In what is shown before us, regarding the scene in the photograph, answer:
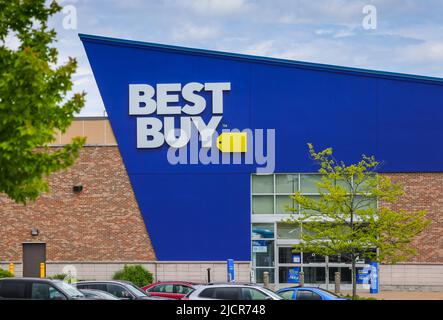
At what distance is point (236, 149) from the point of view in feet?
133

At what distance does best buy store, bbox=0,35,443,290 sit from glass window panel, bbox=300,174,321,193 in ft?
0.17

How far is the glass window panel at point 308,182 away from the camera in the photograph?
1584 inches

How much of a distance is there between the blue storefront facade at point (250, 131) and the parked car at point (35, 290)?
1978cm

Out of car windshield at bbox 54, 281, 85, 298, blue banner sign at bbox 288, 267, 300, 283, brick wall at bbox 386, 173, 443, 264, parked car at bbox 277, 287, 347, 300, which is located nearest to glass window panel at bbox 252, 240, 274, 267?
blue banner sign at bbox 288, 267, 300, 283

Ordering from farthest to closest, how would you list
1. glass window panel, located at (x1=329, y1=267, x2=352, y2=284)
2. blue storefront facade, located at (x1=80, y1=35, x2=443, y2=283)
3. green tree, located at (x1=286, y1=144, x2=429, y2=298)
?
blue storefront facade, located at (x1=80, y1=35, x2=443, y2=283) < glass window panel, located at (x1=329, y1=267, x2=352, y2=284) < green tree, located at (x1=286, y1=144, x2=429, y2=298)

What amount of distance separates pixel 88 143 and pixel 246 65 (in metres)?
9.32

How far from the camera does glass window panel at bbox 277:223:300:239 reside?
133 feet

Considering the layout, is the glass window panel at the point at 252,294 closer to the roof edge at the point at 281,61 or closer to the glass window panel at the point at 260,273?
the glass window panel at the point at 260,273

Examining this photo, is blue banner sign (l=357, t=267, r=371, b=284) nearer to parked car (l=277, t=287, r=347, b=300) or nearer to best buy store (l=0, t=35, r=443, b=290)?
best buy store (l=0, t=35, r=443, b=290)

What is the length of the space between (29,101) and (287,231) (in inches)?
959

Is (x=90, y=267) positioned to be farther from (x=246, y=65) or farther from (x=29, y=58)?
(x=29, y=58)

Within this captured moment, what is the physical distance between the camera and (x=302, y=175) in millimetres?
40469

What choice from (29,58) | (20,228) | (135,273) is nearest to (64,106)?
(29,58)

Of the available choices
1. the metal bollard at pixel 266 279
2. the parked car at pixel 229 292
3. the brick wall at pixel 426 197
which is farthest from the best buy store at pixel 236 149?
the parked car at pixel 229 292
